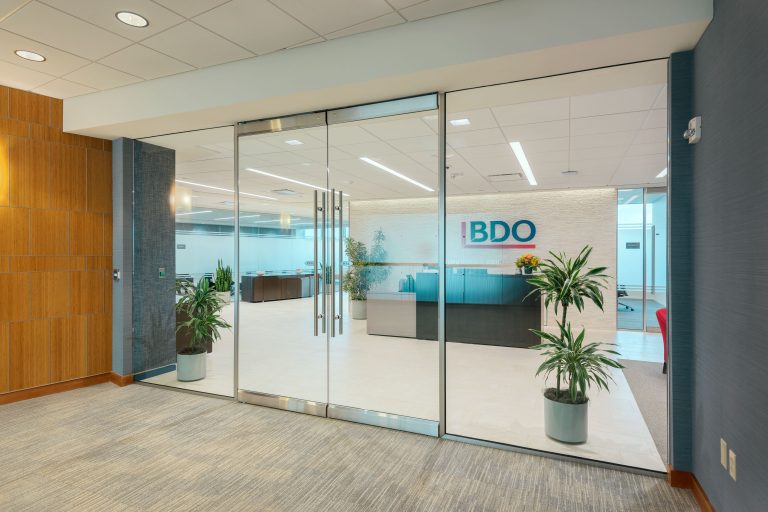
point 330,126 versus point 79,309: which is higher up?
point 330,126

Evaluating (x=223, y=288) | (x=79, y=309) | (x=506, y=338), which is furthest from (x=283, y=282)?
(x=506, y=338)

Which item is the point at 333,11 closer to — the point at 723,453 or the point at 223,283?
the point at 223,283

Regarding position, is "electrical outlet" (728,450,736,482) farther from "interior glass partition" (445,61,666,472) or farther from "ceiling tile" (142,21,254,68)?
"ceiling tile" (142,21,254,68)

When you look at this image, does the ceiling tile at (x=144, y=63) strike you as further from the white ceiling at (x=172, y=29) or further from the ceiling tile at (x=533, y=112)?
the ceiling tile at (x=533, y=112)

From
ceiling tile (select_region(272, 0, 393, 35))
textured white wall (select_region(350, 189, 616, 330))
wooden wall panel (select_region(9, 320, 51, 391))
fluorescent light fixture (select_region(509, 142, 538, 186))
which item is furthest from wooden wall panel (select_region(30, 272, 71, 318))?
textured white wall (select_region(350, 189, 616, 330))

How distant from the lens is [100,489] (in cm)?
274

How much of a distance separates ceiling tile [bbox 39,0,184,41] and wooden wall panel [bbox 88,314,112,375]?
127 inches

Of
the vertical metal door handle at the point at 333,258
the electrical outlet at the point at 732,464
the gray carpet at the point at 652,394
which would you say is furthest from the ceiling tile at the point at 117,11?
the gray carpet at the point at 652,394

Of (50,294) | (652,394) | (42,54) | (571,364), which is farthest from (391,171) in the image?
(50,294)

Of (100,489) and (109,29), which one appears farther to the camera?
(109,29)

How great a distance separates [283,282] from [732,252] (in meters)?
4.03

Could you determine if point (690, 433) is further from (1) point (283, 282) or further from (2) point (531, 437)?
(1) point (283, 282)

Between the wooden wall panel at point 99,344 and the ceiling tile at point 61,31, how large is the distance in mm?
2863

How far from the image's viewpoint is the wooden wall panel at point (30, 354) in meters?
4.30
